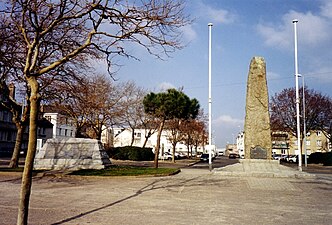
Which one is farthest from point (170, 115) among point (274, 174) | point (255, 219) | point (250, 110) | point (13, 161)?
point (255, 219)

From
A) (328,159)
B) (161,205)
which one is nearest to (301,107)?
(328,159)

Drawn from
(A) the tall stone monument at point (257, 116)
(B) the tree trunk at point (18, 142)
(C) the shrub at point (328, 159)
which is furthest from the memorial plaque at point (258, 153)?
(C) the shrub at point (328, 159)

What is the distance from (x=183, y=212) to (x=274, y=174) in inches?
511

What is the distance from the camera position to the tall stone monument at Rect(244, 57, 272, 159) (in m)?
23.1

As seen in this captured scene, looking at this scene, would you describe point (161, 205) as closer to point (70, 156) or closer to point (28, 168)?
point (28, 168)

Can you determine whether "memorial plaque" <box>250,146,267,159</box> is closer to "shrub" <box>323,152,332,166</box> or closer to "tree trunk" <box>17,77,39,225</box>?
"tree trunk" <box>17,77,39,225</box>

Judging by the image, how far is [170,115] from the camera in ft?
85.6

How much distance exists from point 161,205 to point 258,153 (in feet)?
A: 47.8

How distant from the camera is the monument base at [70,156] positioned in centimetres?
2170

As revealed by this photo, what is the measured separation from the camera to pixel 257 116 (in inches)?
926

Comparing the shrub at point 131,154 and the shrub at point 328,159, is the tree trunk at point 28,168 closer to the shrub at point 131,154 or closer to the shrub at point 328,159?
the shrub at point 131,154

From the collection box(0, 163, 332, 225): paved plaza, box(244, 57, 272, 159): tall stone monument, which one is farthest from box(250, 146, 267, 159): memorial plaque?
box(0, 163, 332, 225): paved plaza

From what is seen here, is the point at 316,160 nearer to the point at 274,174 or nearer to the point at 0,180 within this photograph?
the point at 274,174

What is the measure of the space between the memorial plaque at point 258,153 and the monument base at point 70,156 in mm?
9562
